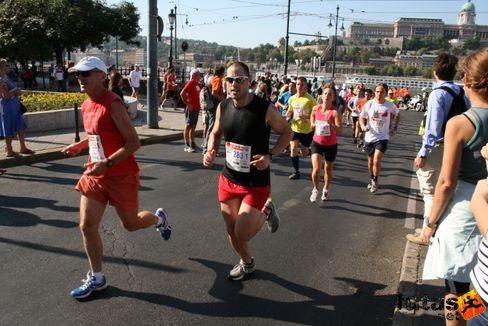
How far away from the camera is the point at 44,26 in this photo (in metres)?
24.5

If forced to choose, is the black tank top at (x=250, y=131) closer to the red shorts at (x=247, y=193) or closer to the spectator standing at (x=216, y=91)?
the red shorts at (x=247, y=193)

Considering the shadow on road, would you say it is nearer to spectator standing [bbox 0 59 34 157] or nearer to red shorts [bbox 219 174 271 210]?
red shorts [bbox 219 174 271 210]

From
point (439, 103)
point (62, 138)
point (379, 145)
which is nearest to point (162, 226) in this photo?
point (439, 103)

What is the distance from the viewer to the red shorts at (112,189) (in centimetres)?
388

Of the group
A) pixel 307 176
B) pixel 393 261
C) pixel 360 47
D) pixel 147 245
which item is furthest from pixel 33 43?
pixel 360 47

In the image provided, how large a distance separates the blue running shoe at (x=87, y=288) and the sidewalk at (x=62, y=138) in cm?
561

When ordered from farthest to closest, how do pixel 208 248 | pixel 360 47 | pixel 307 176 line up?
1. pixel 360 47
2. pixel 307 176
3. pixel 208 248

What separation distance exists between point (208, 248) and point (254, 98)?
1880 mm

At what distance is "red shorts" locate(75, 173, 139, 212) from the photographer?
3.88 meters

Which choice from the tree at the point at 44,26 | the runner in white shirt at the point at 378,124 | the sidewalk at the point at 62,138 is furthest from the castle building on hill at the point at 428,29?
the runner in white shirt at the point at 378,124

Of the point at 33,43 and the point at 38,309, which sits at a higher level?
the point at 33,43

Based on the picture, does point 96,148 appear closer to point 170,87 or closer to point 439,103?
point 439,103

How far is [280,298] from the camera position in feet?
13.3

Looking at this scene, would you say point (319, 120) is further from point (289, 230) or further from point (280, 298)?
point (280, 298)
